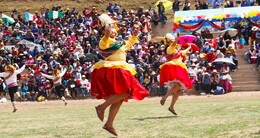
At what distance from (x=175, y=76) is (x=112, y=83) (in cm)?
451

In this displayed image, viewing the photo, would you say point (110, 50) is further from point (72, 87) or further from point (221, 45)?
point (221, 45)

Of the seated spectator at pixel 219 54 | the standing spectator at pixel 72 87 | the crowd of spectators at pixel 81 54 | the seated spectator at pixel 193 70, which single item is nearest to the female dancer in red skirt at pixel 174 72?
the crowd of spectators at pixel 81 54

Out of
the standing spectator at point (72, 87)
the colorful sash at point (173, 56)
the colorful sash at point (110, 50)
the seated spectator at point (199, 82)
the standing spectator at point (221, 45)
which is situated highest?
the colorful sash at point (110, 50)

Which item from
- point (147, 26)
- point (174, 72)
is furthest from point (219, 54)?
point (174, 72)

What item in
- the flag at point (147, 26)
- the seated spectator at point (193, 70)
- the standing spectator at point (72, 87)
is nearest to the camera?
the seated spectator at point (193, 70)

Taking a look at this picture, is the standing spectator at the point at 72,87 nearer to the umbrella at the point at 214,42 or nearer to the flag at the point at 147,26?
the flag at the point at 147,26

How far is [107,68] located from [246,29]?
2233 cm

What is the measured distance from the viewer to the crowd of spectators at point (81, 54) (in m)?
27.8

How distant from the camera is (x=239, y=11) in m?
32.7

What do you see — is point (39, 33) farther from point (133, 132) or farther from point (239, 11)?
point (133, 132)

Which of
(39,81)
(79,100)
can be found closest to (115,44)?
(79,100)

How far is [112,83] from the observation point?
1033 cm

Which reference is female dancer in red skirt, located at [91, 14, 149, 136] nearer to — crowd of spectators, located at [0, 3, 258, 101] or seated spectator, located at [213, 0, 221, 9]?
crowd of spectators, located at [0, 3, 258, 101]

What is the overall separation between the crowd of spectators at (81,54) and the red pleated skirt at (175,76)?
33.1ft
